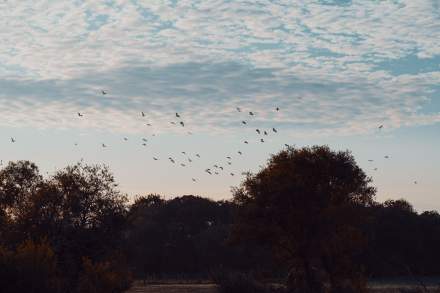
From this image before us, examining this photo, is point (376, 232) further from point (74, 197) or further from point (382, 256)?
point (74, 197)

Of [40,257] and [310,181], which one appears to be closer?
[40,257]

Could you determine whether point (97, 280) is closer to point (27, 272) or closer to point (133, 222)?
point (27, 272)

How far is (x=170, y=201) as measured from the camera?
360 ft

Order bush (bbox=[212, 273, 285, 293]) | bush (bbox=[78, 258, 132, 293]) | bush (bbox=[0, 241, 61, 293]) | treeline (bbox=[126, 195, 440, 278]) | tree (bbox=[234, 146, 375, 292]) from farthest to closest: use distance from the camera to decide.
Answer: treeline (bbox=[126, 195, 440, 278])
tree (bbox=[234, 146, 375, 292])
bush (bbox=[212, 273, 285, 293])
bush (bbox=[78, 258, 132, 293])
bush (bbox=[0, 241, 61, 293])

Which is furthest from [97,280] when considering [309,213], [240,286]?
[309,213]

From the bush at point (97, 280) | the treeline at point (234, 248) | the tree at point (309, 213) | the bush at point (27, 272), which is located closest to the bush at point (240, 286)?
the tree at point (309, 213)

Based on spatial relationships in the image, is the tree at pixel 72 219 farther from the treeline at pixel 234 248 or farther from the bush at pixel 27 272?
the treeline at pixel 234 248

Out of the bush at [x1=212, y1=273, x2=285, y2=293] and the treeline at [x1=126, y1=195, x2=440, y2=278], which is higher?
Answer: the treeline at [x1=126, y1=195, x2=440, y2=278]

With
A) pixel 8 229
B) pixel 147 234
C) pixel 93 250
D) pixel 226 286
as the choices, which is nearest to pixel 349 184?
pixel 226 286

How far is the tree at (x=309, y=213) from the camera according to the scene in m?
46.5

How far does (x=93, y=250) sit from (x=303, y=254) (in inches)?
545

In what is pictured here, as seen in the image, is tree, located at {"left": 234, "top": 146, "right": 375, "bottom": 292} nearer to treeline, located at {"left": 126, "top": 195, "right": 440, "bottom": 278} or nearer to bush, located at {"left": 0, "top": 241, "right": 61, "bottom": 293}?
bush, located at {"left": 0, "top": 241, "right": 61, "bottom": 293}

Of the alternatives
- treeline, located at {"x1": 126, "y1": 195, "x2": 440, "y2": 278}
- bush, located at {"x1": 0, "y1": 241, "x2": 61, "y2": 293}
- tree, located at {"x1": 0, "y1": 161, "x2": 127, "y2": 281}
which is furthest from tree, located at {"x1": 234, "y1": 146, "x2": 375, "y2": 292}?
treeline, located at {"x1": 126, "y1": 195, "x2": 440, "y2": 278}

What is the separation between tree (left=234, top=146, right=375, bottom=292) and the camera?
4650 cm
